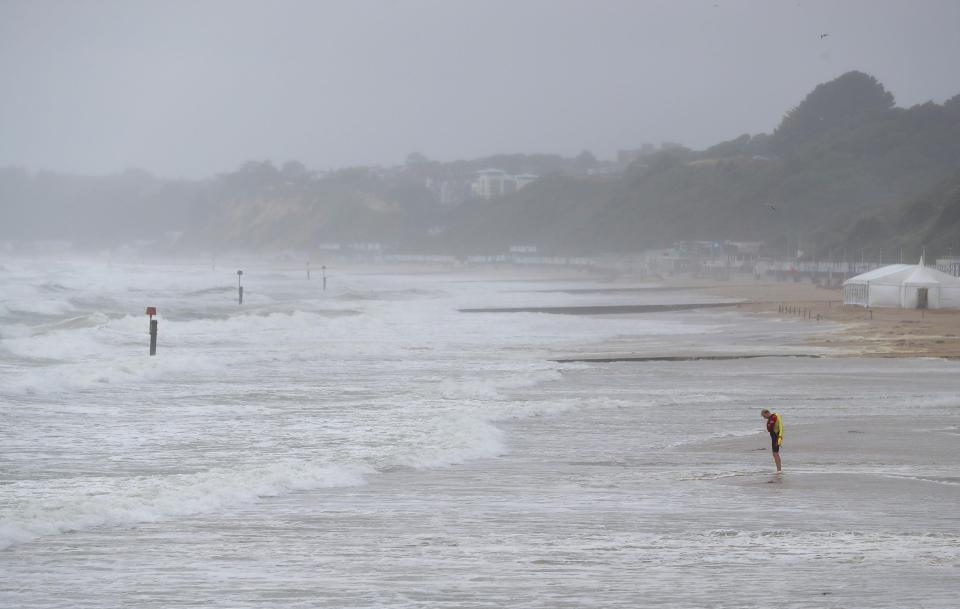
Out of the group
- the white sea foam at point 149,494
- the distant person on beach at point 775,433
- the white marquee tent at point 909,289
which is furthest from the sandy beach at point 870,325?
the white sea foam at point 149,494

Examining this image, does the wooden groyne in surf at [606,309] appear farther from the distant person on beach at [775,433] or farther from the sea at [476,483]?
the distant person on beach at [775,433]

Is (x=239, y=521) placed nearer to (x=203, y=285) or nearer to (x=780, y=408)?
(x=780, y=408)

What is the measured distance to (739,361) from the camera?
2295cm

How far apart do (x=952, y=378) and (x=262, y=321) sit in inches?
907

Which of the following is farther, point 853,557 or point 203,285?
point 203,285

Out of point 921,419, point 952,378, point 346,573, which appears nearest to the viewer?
point 346,573

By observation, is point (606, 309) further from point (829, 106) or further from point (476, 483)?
point (829, 106)

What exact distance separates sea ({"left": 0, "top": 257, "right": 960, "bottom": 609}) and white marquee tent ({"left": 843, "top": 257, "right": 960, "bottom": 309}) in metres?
17.7

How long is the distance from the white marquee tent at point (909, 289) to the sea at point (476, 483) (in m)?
17.7

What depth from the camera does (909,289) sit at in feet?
129

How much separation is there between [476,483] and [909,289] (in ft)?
107

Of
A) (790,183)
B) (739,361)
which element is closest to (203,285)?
(739,361)

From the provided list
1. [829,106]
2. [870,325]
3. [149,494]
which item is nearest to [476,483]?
[149,494]

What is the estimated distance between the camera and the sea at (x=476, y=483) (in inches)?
290
